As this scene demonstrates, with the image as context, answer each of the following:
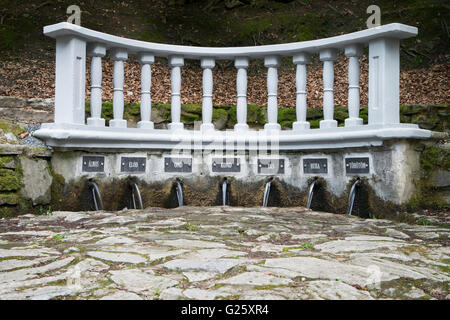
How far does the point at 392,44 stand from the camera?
479cm

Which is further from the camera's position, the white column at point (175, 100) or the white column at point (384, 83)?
the white column at point (175, 100)

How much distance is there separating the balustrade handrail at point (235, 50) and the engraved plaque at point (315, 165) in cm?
133

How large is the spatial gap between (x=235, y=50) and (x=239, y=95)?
588 mm

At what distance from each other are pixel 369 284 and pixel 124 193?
Result: 3.68 metres

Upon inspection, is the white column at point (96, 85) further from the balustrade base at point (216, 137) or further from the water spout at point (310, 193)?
the water spout at point (310, 193)

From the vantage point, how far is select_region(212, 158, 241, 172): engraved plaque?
569cm

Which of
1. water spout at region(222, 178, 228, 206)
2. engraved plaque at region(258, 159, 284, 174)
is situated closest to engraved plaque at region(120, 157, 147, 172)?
water spout at region(222, 178, 228, 206)

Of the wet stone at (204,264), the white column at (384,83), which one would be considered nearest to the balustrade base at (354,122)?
the white column at (384,83)

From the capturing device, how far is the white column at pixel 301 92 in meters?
5.47

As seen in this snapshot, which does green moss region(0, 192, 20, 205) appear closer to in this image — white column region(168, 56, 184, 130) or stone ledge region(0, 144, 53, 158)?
stone ledge region(0, 144, 53, 158)

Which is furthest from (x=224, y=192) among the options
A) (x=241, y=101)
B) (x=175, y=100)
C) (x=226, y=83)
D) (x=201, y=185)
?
(x=226, y=83)

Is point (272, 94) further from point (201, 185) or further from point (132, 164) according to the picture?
point (132, 164)

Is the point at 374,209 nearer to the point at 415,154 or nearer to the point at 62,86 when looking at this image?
the point at 415,154

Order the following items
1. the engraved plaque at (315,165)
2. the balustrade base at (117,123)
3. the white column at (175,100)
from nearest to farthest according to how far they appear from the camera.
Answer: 1. the balustrade base at (117,123)
2. the engraved plaque at (315,165)
3. the white column at (175,100)
